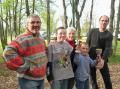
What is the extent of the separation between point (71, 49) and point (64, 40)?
0.24 meters

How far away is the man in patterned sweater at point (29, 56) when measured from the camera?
17.4 feet

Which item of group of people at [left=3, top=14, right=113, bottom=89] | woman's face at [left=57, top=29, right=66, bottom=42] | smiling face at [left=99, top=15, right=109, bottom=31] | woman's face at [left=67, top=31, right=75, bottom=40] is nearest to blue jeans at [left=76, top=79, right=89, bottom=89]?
group of people at [left=3, top=14, right=113, bottom=89]

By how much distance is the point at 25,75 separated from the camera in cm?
548

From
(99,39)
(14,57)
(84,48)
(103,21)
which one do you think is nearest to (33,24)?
(14,57)

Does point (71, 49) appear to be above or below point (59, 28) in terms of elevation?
below

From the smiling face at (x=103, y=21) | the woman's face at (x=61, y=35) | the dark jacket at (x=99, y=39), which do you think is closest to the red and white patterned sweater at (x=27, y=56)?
the woman's face at (x=61, y=35)

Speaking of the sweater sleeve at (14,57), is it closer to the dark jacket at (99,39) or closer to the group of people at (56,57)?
the group of people at (56,57)

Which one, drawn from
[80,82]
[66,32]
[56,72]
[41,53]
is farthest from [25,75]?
[80,82]

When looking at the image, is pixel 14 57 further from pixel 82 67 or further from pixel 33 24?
pixel 82 67

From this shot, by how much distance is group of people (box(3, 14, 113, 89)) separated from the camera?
539 cm

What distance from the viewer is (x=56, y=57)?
654 cm

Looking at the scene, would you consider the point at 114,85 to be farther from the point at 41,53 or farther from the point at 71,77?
the point at 41,53

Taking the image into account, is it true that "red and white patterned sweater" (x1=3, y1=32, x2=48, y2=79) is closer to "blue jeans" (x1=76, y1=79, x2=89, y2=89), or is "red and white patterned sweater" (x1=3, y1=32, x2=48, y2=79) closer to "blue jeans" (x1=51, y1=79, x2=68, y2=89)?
"blue jeans" (x1=51, y1=79, x2=68, y2=89)

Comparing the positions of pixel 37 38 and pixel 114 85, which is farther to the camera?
pixel 114 85
